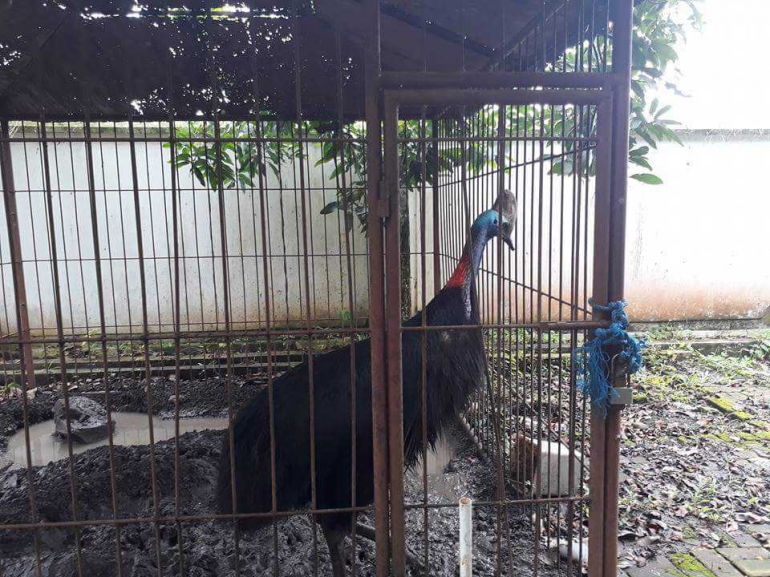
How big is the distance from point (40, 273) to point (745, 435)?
697 cm

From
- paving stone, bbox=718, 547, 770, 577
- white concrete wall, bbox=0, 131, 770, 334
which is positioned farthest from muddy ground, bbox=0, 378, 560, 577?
white concrete wall, bbox=0, 131, 770, 334

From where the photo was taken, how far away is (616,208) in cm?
197

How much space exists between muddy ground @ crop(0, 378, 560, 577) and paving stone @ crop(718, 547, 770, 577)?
0.82 metres

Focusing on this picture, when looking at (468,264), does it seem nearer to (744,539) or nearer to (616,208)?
(616,208)

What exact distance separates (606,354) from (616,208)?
521 millimetres

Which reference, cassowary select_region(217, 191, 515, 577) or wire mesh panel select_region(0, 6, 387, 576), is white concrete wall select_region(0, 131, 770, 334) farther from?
cassowary select_region(217, 191, 515, 577)

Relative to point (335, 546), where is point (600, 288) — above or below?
above

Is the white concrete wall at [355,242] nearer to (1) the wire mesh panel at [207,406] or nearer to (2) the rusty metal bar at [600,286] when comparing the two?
(1) the wire mesh panel at [207,406]

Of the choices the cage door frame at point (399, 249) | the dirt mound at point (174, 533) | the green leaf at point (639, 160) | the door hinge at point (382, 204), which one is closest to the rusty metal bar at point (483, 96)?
the cage door frame at point (399, 249)

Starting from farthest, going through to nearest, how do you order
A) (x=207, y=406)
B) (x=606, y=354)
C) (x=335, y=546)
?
1. (x=207, y=406)
2. (x=335, y=546)
3. (x=606, y=354)

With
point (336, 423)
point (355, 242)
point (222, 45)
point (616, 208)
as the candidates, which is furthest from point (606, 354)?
point (355, 242)

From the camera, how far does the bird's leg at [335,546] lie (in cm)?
235

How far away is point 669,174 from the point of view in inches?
263

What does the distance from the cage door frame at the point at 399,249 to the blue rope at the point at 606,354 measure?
5 centimetres
